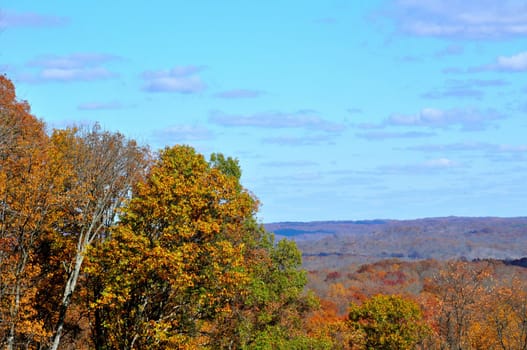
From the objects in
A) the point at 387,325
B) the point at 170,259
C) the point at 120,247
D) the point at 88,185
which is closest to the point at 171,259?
the point at 170,259

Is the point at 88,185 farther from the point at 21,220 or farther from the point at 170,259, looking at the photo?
the point at 170,259

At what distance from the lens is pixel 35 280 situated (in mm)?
47344

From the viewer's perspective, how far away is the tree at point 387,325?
9462 cm

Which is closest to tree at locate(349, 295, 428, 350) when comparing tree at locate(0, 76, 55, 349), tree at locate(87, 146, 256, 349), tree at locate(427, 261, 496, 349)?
tree at locate(427, 261, 496, 349)

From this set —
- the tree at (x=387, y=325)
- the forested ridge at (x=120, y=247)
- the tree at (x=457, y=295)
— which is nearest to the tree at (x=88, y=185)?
the forested ridge at (x=120, y=247)

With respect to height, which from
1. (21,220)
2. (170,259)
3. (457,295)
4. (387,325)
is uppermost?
(21,220)

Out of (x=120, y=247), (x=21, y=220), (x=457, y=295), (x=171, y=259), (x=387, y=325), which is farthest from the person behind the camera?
(x=387, y=325)

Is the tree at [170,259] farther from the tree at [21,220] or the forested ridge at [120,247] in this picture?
the tree at [21,220]

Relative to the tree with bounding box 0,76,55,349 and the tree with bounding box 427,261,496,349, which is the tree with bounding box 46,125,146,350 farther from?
the tree with bounding box 427,261,496,349

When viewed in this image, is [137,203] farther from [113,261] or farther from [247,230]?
[247,230]

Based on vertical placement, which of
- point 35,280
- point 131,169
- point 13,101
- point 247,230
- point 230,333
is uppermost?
point 13,101

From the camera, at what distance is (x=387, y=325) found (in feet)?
316

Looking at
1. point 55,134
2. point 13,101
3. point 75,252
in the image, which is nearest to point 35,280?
point 75,252

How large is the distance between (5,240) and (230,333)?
20.8m
